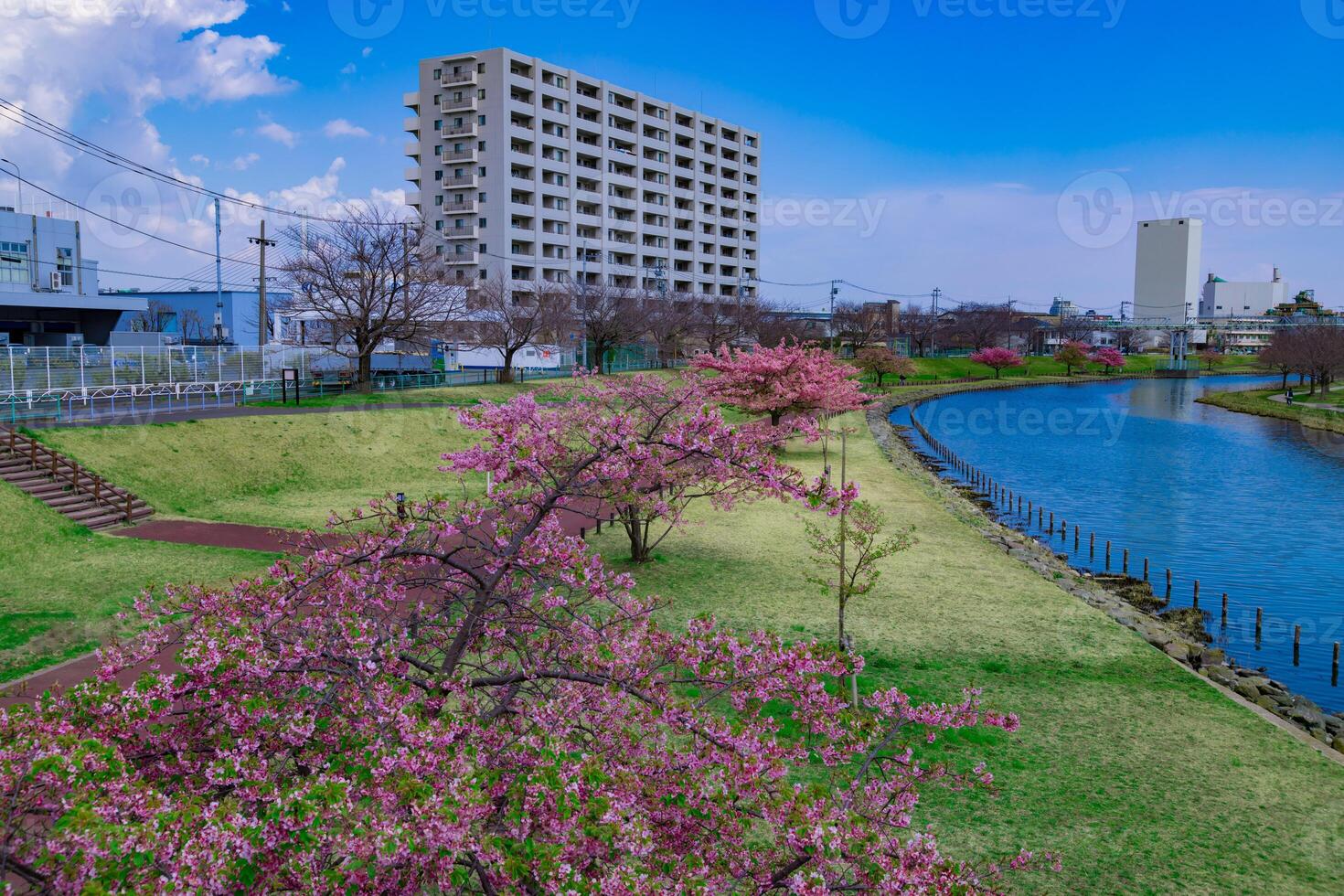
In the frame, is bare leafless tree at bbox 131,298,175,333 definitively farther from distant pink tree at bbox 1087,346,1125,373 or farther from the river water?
distant pink tree at bbox 1087,346,1125,373

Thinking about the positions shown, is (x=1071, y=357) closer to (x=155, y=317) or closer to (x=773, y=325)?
(x=773, y=325)

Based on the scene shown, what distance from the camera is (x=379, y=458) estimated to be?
100 feet

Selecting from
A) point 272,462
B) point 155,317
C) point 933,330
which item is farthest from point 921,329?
point 272,462

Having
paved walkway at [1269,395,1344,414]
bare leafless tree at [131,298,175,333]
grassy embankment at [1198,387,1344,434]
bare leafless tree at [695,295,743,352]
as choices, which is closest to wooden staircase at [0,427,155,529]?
bare leafless tree at [695,295,743,352]

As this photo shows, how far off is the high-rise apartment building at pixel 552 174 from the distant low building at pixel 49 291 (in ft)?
73.0

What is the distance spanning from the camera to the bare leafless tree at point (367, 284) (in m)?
39.2

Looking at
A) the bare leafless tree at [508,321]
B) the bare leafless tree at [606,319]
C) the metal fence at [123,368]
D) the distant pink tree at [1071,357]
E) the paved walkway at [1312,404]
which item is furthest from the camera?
the distant pink tree at [1071,357]

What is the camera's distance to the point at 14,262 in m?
57.9

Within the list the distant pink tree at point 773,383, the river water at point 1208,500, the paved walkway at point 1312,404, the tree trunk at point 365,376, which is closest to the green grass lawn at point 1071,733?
the river water at point 1208,500

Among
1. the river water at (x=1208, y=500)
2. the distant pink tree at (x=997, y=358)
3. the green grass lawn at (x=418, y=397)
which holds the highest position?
the distant pink tree at (x=997, y=358)

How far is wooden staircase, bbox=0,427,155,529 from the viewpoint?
20.2 metres

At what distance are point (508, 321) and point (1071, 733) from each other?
42.1m

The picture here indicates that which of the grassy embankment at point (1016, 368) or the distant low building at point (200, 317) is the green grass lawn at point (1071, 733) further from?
the grassy embankment at point (1016, 368)

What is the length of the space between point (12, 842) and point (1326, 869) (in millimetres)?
9907
